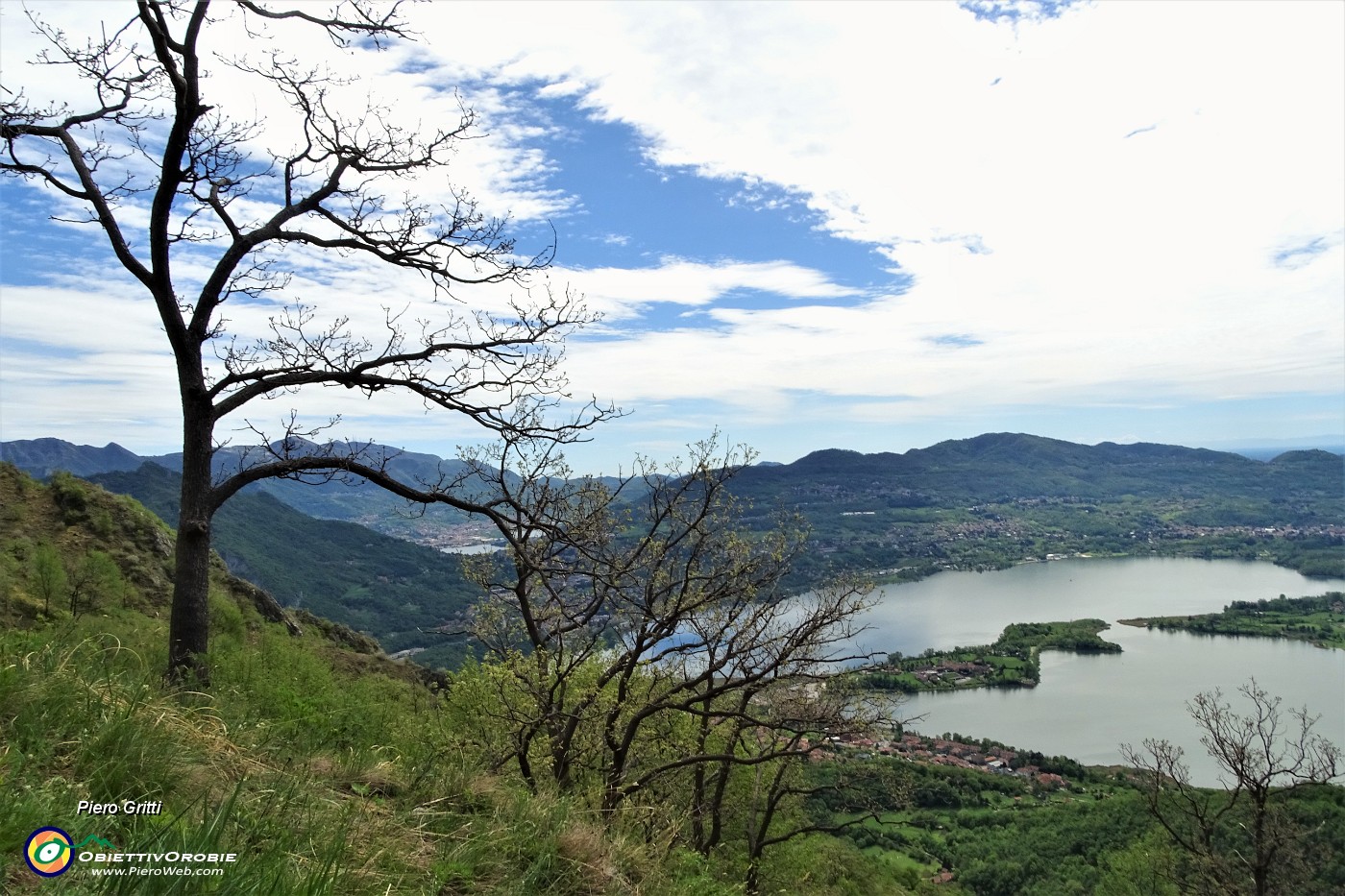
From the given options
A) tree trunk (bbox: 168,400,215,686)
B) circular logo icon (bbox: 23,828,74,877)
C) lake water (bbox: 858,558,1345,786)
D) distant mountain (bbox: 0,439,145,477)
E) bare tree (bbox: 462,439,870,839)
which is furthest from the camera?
distant mountain (bbox: 0,439,145,477)

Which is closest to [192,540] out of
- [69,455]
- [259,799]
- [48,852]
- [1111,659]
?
[259,799]

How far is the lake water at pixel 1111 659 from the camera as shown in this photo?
62.8m

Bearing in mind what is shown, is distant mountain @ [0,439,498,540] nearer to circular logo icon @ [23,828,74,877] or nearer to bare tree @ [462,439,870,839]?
bare tree @ [462,439,870,839]

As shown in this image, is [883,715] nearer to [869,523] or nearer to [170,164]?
[170,164]

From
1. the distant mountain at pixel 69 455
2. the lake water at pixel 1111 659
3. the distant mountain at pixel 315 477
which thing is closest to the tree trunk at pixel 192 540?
the distant mountain at pixel 315 477

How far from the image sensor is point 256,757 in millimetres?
4312

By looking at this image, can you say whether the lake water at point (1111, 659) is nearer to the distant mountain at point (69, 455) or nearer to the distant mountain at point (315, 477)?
the distant mountain at point (315, 477)

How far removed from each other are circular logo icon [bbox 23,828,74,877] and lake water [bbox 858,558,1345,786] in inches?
1159

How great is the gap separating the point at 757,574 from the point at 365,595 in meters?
76.5

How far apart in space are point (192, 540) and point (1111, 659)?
101710mm

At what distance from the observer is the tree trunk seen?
6016 millimetres

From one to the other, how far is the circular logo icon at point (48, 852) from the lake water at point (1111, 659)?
29.4 metres

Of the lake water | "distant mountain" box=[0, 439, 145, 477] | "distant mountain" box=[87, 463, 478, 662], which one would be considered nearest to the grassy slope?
the lake water

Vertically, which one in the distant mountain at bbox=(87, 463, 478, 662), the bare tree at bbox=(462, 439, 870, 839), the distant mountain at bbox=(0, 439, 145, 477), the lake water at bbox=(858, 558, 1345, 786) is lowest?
the lake water at bbox=(858, 558, 1345, 786)
